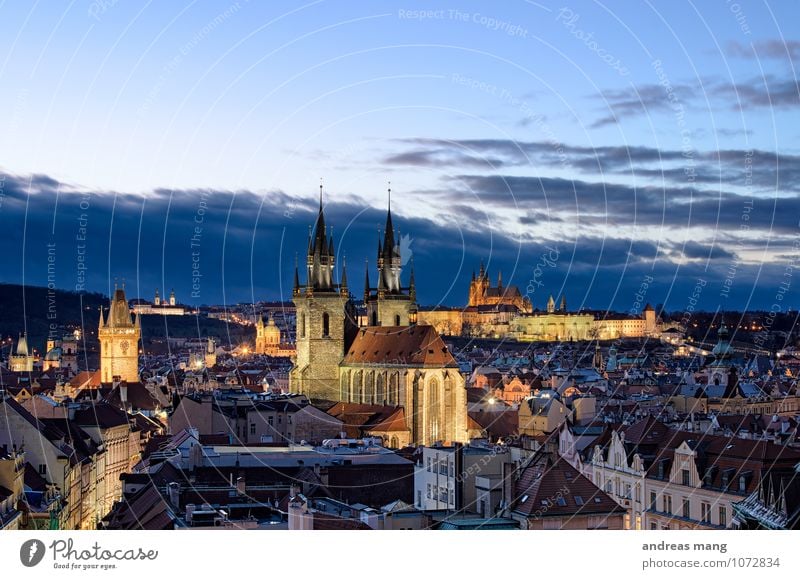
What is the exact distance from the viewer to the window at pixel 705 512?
34031 mm

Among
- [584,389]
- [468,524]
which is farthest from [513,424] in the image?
[468,524]

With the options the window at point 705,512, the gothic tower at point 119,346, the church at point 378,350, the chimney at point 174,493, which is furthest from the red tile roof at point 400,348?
the window at point 705,512

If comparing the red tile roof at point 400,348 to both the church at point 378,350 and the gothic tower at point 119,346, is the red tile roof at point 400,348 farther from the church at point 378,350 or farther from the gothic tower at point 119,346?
the gothic tower at point 119,346

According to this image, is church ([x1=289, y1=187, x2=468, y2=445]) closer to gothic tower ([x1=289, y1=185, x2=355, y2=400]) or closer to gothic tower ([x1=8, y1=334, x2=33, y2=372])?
gothic tower ([x1=289, y1=185, x2=355, y2=400])

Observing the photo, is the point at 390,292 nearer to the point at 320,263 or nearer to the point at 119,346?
the point at 320,263

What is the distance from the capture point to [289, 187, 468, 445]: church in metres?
74.6

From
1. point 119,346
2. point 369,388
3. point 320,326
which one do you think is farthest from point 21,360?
point 369,388

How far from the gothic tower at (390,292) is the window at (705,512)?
53.2m

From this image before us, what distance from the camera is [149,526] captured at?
30.2 meters

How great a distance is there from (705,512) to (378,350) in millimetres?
47619

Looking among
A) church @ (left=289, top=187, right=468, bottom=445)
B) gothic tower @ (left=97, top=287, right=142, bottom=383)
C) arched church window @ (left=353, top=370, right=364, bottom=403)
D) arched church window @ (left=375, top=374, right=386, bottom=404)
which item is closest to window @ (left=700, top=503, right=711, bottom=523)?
church @ (left=289, top=187, right=468, bottom=445)

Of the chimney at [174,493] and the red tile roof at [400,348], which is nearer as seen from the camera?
the chimney at [174,493]
